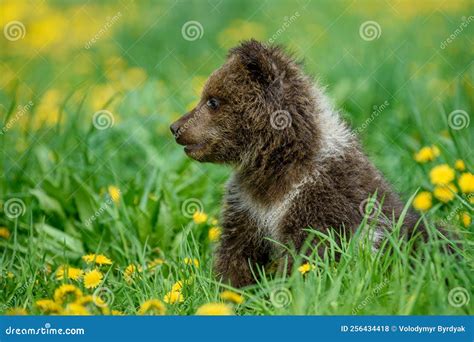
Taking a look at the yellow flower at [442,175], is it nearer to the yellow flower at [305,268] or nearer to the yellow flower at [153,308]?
the yellow flower at [305,268]

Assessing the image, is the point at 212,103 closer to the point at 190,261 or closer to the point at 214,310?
the point at 190,261

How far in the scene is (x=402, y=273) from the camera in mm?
4785

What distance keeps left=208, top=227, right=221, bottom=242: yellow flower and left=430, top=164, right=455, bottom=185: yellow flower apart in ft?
5.27

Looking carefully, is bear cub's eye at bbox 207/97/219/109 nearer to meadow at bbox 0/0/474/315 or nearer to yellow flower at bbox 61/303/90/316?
meadow at bbox 0/0/474/315

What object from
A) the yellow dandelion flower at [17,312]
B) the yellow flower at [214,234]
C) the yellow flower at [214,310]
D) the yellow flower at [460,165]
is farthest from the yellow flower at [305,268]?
the yellow flower at [460,165]

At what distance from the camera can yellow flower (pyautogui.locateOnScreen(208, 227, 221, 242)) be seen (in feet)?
19.9

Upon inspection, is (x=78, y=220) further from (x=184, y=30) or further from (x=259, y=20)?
(x=259, y=20)

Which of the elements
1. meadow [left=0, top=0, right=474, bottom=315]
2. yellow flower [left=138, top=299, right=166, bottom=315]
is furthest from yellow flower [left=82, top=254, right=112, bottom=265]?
yellow flower [left=138, top=299, right=166, bottom=315]

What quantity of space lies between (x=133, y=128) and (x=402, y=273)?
3.68m

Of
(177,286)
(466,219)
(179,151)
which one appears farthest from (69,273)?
(466,219)

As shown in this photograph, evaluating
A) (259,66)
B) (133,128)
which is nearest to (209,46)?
(133,128)

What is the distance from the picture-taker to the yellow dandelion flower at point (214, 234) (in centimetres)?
607

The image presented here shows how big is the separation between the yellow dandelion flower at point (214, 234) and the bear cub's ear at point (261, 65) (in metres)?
1.07

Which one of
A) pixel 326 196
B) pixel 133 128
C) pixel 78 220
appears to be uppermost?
pixel 326 196
